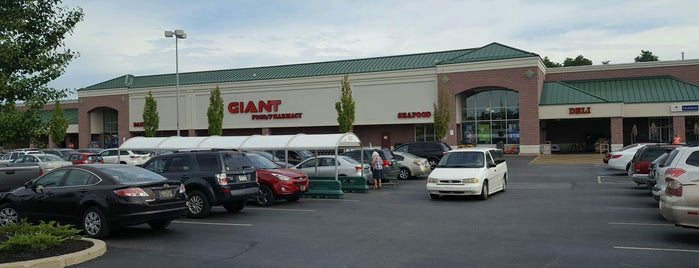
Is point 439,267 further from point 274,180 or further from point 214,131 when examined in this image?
point 214,131

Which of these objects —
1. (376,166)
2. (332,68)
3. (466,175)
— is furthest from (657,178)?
(332,68)

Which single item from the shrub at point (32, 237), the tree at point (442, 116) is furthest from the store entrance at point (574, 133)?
the shrub at point (32, 237)

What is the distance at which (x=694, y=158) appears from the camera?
11656 millimetres

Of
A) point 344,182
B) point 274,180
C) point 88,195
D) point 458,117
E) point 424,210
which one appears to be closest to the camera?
point 88,195

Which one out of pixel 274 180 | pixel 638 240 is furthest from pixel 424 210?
pixel 638 240

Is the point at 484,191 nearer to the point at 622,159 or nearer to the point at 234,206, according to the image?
the point at 234,206

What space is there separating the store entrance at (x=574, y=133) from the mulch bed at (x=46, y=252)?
1760 inches

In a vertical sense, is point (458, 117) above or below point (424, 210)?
above

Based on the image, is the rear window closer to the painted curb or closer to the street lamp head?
the painted curb

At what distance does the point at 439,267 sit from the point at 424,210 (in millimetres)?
7179

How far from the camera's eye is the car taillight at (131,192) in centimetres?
1059

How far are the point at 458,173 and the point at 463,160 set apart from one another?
3.18 feet

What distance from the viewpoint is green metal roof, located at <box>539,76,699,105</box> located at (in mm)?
43938

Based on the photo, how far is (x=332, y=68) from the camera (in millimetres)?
55031
